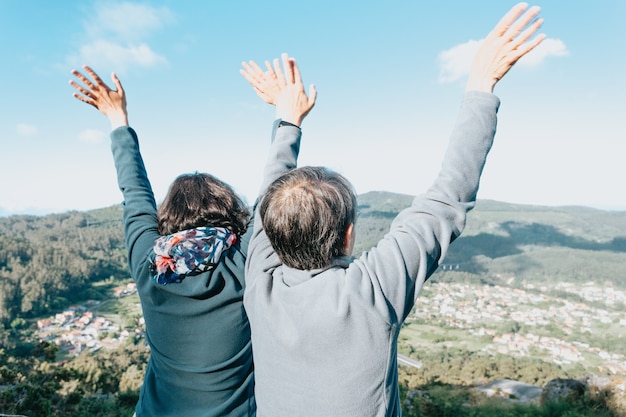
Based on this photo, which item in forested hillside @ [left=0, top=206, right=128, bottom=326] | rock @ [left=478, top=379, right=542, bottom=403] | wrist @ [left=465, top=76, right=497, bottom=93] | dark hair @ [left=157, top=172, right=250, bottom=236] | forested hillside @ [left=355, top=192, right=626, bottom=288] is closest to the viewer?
wrist @ [left=465, top=76, right=497, bottom=93]

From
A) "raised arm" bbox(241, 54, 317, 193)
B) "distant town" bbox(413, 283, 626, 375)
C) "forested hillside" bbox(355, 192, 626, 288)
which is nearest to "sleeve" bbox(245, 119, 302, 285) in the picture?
"raised arm" bbox(241, 54, 317, 193)

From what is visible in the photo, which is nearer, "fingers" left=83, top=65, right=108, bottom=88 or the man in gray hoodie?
the man in gray hoodie

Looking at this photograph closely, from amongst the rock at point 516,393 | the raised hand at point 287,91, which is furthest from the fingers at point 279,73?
the rock at point 516,393

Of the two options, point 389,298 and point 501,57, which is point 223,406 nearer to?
point 389,298

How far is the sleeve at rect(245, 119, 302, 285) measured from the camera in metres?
0.90

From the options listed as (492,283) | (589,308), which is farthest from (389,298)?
(492,283)

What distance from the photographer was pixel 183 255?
0.96m

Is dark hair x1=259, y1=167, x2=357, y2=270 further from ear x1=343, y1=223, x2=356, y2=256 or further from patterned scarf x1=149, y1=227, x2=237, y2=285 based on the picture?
patterned scarf x1=149, y1=227, x2=237, y2=285

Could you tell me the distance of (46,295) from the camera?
31250mm

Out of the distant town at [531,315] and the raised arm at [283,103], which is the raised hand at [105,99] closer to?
the raised arm at [283,103]

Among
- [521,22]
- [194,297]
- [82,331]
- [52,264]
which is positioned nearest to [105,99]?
[194,297]

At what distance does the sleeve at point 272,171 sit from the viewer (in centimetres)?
90

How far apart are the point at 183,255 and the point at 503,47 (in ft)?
3.13

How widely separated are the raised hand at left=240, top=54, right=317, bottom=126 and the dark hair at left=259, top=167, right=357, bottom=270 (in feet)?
1.72
